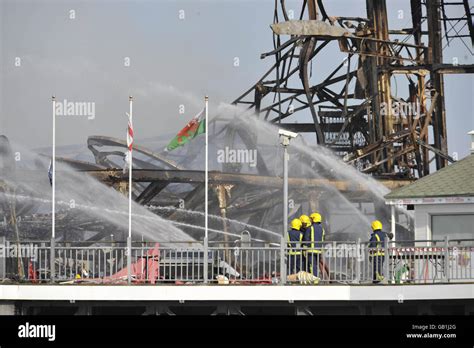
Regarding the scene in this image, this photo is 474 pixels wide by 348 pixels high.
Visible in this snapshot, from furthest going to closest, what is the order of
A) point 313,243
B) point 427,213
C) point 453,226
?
point 427,213
point 453,226
point 313,243

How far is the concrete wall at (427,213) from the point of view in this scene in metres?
30.5

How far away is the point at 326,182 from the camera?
50.7 meters

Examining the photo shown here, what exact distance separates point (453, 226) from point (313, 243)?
378 centimetres

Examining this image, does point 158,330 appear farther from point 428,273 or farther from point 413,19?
point 413,19

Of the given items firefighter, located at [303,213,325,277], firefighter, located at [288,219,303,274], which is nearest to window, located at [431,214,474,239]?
firefighter, located at [303,213,325,277]

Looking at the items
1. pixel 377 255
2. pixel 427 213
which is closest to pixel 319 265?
pixel 377 255

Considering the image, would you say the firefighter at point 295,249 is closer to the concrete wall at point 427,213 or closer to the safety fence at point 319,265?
the safety fence at point 319,265

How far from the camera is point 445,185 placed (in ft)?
103

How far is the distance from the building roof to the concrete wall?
265mm

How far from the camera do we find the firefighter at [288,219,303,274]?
28.6m

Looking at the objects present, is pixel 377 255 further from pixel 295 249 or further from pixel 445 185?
pixel 445 185

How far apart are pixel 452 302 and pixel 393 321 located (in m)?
1.26

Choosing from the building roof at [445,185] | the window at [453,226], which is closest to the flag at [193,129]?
the building roof at [445,185]

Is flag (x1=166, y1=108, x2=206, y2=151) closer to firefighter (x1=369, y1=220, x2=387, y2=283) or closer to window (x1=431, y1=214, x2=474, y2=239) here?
firefighter (x1=369, y1=220, x2=387, y2=283)
